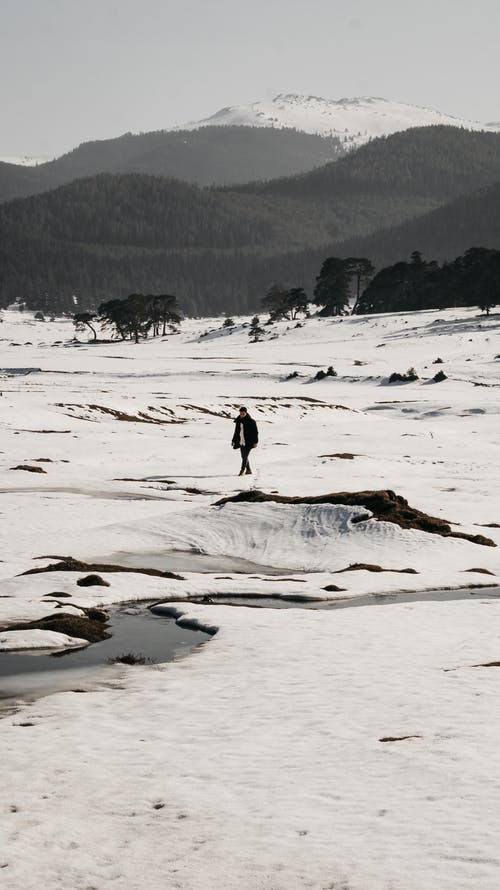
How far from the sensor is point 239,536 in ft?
67.5

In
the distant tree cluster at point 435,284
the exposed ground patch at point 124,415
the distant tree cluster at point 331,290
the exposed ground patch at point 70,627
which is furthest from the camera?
the distant tree cluster at point 331,290

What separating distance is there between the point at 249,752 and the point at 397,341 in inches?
3603

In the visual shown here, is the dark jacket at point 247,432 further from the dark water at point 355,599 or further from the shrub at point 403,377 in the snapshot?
the shrub at point 403,377

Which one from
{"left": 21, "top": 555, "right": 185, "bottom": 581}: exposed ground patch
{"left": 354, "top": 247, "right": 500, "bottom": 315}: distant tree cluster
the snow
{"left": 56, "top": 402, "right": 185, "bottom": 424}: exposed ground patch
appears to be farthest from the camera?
{"left": 354, "top": 247, "right": 500, "bottom": 315}: distant tree cluster

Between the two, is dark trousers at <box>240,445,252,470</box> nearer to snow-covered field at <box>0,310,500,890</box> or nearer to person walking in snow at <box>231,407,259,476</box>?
person walking in snow at <box>231,407,259,476</box>

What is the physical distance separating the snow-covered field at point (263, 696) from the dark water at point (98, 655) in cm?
37

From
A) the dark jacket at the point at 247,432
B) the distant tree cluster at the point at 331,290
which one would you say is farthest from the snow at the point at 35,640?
the distant tree cluster at the point at 331,290

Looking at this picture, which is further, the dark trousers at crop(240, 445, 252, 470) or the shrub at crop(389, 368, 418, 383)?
the shrub at crop(389, 368, 418, 383)

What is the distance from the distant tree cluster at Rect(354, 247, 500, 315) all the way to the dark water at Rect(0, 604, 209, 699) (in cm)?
10669

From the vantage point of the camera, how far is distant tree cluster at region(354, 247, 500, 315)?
11988 cm

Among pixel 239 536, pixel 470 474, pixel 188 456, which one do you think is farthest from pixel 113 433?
pixel 239 536

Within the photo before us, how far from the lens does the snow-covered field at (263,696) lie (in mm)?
6926

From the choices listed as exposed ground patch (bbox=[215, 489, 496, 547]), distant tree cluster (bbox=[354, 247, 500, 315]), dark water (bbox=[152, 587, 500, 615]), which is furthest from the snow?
distant tree cluster (bbox=[354, 247, 500, 315])

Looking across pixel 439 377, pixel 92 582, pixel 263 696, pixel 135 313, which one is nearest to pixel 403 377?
pixel 439 377
